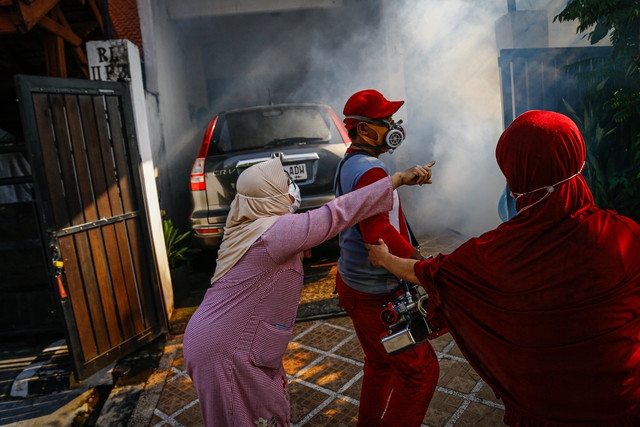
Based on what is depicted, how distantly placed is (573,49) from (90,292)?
613cm

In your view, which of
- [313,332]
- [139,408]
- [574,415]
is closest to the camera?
[574,415]

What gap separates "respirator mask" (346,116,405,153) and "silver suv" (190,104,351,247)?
3123mm

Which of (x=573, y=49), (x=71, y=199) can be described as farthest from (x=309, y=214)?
(x=573, y=49)

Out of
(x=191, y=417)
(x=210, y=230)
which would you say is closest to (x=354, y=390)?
(x=191, y=417)

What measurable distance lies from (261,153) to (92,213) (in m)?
2.30

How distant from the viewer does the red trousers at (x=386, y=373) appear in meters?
2.21

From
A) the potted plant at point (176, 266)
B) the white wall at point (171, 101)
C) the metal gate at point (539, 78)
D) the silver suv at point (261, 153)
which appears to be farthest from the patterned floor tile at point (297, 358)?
the white wall at point (171, 101)

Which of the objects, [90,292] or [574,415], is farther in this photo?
[90,292]

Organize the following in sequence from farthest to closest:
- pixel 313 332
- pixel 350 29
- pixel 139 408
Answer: pixel 350 29
pixel 313 332
pixel 139 408

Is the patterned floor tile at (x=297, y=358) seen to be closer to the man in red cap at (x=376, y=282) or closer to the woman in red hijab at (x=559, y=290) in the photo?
the man in red cap at (x=376, y=282)

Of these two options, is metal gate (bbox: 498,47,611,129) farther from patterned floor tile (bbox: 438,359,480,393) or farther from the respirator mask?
the respirator mask

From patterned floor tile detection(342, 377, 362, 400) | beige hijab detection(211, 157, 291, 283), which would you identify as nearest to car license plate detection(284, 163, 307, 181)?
patterned floor tile detection(342, 377, 362, 400)

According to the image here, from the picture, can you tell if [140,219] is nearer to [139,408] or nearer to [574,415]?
[139,408]

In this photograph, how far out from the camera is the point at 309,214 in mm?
2014
